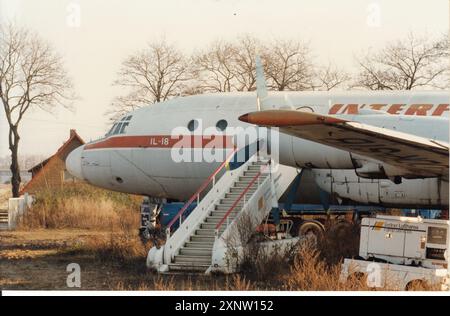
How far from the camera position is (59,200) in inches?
1642

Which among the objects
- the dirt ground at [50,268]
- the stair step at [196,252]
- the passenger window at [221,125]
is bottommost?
the dirt ground at [50,268]

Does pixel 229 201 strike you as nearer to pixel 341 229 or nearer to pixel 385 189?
pixel 341 229

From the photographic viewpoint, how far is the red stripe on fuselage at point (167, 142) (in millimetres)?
23453

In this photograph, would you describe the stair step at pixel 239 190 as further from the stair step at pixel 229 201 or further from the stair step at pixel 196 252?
the stair step at pixel 196 252

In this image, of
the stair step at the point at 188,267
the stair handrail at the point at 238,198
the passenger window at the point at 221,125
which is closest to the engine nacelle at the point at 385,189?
the stair handrail at the point at 238,198

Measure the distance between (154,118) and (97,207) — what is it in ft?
58.0

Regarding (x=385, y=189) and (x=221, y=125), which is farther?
(x=221, y=125)

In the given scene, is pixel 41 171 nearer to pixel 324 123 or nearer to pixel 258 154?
pixel 258 154

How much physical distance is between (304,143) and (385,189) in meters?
3.25

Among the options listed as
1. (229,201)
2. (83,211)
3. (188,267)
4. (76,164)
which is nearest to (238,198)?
(229,201)

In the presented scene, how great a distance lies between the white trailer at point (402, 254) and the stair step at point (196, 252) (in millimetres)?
4099

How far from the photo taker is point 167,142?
24.4 meters
